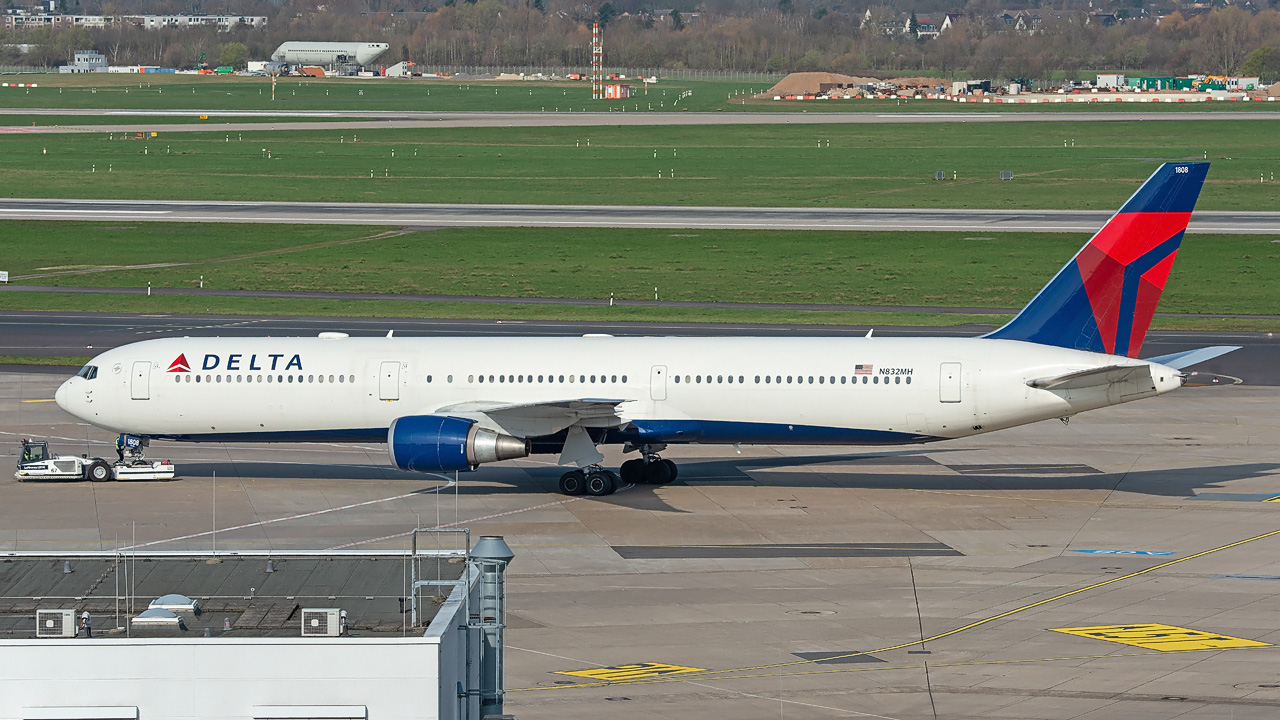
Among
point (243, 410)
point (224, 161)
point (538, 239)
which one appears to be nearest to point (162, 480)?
point (243, 410)

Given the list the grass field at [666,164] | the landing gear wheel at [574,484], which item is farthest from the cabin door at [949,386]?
the grass field at [666,164]

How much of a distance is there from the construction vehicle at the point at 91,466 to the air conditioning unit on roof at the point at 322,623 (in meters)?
30.2

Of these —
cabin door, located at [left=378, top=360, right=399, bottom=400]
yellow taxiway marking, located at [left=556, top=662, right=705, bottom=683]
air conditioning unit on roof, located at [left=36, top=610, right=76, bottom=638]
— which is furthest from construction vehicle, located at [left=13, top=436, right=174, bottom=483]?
air conditioning unit on roof, located at [left=36, top=610, right=76, bottom=638]

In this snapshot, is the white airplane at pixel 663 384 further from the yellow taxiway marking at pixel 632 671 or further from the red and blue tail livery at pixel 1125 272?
the yellow taxiway marking at pixel 632 671

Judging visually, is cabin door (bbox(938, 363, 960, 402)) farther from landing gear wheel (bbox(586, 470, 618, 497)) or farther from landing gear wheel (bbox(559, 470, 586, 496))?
landing gear wheel (bbox(559, 470, 586, 496))

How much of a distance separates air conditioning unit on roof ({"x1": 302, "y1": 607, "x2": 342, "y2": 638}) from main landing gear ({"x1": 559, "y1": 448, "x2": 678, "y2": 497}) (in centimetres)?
2619

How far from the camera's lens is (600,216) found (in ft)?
384

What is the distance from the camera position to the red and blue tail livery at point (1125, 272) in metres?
44.8

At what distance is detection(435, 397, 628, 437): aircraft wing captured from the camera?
145 feet

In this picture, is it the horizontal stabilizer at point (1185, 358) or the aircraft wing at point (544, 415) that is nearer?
the horizontal stabilizer at point (1185, 358)

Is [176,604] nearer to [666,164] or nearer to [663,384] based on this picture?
[663,384]

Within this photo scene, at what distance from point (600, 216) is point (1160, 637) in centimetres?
8827

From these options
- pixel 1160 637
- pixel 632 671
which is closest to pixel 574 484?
pixel 632 671

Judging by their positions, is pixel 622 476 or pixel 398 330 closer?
pixel 622 476
